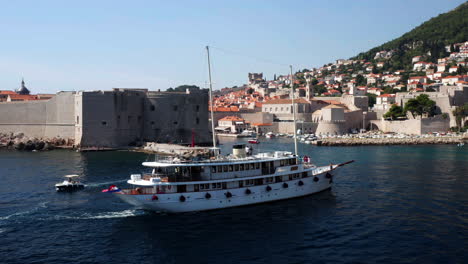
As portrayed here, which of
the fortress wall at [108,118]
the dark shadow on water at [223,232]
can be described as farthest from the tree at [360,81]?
the dark shadow on water at [223,232]

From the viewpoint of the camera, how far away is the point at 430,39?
126188 mm

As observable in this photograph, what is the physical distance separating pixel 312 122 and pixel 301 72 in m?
110

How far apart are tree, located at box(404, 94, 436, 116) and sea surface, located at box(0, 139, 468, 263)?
37.1 meters

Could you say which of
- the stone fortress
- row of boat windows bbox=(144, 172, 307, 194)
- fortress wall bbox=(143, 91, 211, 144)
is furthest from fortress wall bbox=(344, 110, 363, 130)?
row of boat windows bbox=(144, 172, 307, 194)

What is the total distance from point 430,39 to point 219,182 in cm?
12831

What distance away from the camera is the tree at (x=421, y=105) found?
5675 cm

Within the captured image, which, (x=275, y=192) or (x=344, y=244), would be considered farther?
(x=275, y=192)

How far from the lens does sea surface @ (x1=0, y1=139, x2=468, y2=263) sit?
12.2 metres

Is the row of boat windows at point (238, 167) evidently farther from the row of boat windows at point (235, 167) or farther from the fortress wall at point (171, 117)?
the fortress wall at point (171, 117)

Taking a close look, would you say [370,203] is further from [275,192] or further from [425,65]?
[425,65]

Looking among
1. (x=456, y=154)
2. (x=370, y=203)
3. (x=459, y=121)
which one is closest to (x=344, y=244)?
(x=370, y=203)

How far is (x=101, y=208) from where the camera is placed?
17141 millimetres

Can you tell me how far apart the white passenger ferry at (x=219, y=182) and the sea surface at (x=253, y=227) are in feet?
1.52

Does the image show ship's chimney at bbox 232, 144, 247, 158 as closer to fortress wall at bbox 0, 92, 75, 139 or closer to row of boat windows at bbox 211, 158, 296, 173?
row of boat windows at bbox 211, 158, 296, 173
